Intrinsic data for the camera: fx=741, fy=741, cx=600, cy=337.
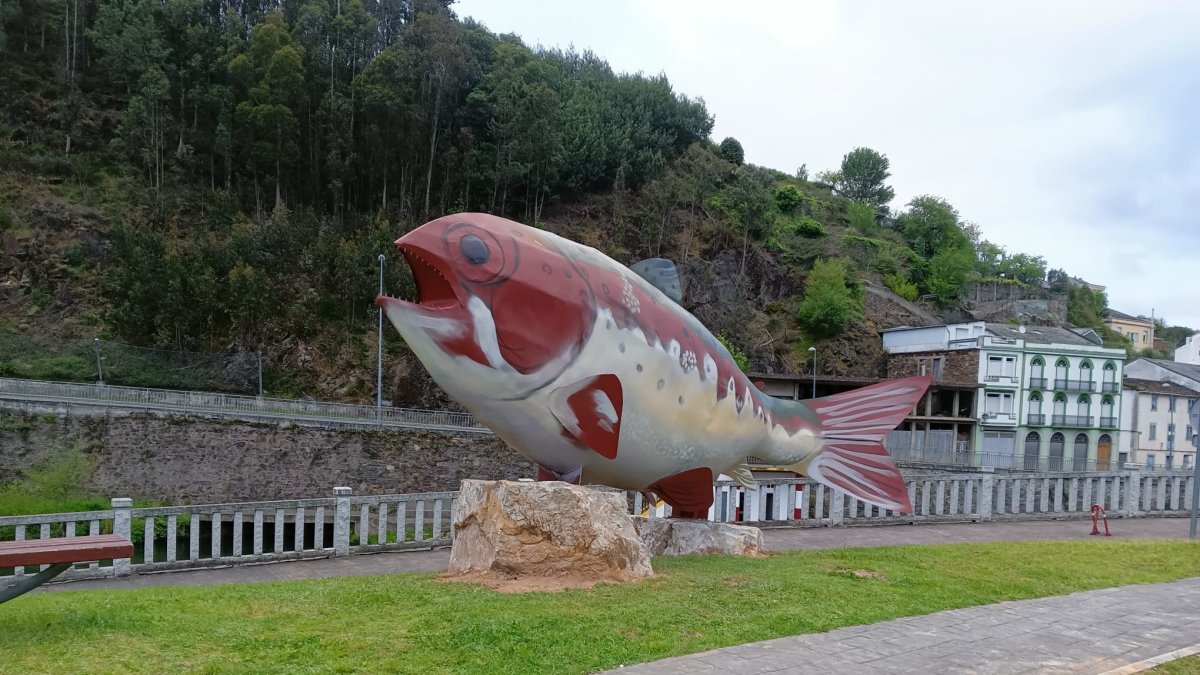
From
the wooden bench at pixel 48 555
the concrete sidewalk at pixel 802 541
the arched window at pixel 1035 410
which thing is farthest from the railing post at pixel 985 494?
the arched window at pixel 1035 410

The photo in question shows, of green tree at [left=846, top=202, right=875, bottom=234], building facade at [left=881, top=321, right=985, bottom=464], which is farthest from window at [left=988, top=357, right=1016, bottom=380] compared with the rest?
green tree at [left=846, top=202, right=875, bottom=234]

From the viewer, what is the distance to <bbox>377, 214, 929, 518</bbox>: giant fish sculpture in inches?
238

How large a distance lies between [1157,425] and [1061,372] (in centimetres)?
776

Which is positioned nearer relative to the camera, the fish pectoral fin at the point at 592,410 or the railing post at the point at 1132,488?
the fish pectoral fin at the point at 592,410

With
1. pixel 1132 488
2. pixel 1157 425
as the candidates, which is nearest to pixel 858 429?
pixel 1132 488

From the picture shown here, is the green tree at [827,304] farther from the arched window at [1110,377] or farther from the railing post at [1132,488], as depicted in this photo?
the railing post at [1132,488]

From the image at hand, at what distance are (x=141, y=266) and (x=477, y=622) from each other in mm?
26000

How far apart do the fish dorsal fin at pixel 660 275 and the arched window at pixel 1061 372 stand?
104ft

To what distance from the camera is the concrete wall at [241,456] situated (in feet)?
62.9

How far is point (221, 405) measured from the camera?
21266 millimetres

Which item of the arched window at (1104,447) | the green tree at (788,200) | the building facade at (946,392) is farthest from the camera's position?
the green tree at (788,200)

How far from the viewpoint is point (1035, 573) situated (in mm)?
8266

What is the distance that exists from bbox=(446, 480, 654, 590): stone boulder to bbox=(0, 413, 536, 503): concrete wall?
626 inches

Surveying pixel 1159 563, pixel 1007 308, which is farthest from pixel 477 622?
pixel 1007 308
